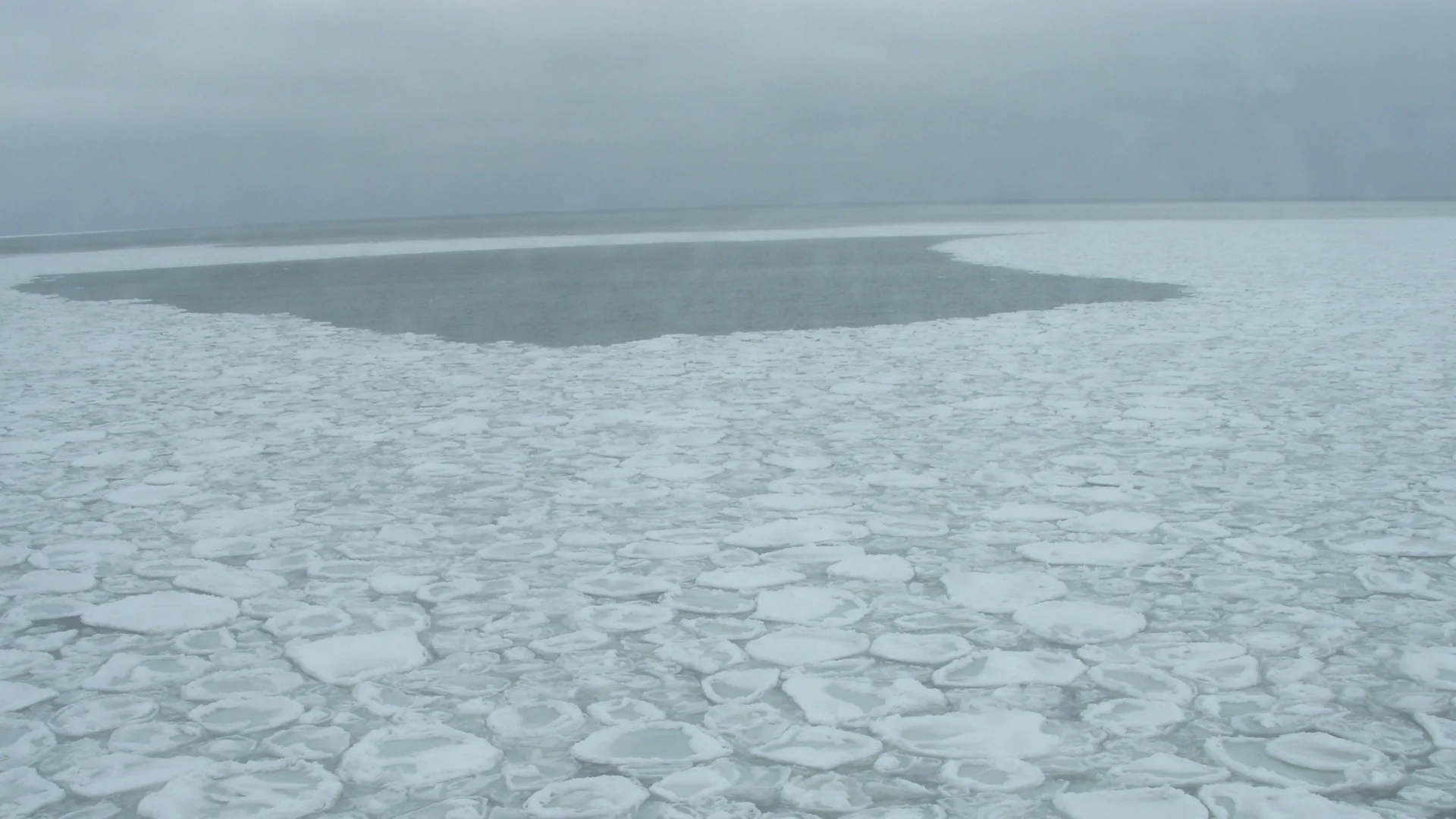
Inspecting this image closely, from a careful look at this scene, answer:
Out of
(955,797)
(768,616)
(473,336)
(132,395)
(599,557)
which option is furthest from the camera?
(473,336)

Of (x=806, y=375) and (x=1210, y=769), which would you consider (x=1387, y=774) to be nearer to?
(x=1210, y=769)

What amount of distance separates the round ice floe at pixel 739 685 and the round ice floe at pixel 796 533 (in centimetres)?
86

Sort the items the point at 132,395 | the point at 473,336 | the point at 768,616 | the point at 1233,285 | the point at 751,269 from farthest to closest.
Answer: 1. the point at 751,269
2. the point at 1233,285
3. the point at 473,336
4. the point at 132,395
5. the point at 768,616

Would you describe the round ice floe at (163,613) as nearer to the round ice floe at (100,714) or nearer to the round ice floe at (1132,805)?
the round ice floe at (100,714)

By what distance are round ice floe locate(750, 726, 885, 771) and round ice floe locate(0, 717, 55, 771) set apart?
1.29 m

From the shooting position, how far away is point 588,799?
1815 mm

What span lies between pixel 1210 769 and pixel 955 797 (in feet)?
1.43

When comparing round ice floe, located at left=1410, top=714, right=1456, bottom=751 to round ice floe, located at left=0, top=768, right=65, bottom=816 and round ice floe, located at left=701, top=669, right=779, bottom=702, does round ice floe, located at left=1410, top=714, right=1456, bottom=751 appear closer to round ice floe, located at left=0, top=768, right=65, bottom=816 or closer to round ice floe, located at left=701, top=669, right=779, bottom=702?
round ice floe, located at left=701, top=669, right=779, bottom=702

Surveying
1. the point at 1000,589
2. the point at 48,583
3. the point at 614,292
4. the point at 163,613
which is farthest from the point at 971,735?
the point at 614,292

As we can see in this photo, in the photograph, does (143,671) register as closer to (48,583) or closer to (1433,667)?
(48,583)

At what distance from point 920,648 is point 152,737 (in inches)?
59.8

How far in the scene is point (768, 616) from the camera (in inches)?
104

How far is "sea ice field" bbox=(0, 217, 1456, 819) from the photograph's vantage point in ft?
6.18

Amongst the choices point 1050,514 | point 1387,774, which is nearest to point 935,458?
point 1050,514
